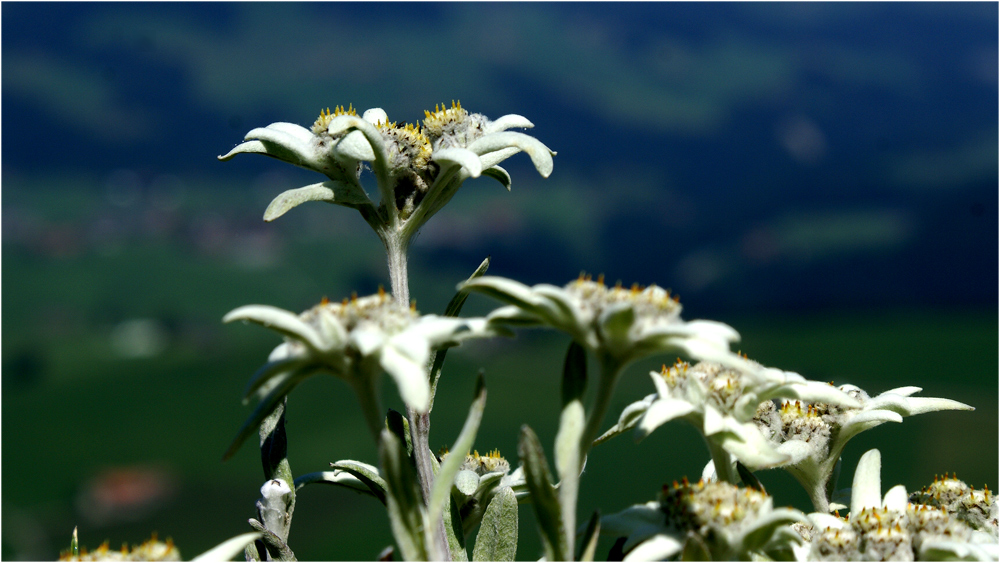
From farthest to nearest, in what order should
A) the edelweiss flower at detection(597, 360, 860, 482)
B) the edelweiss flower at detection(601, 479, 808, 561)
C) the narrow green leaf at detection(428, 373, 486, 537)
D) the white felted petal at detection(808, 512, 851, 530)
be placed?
the white felted petal at detection(808, 512, 851, 530)
the edelweiss flower at detection(597, 360, 860, 482)
the edelweiss flower at detection(601, 479, 808, 561)
the narrow green leaf at detection(428, 373, 486, 537)

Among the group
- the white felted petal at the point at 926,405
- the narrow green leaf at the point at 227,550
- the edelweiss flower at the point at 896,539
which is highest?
the white felted petal at the point at 926,405

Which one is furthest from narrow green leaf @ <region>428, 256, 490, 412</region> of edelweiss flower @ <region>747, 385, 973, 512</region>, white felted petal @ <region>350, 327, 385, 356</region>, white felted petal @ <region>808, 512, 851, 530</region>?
white felted petal @ <region>808, 512, 851, 530</region>

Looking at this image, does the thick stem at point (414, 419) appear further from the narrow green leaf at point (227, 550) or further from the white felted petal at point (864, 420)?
the white felted petal at point (864, 420)

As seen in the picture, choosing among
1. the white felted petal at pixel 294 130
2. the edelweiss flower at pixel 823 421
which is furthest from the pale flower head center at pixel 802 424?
the white felted petal at pixel 294 130

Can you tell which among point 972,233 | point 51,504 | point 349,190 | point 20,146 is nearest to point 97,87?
point 20,146

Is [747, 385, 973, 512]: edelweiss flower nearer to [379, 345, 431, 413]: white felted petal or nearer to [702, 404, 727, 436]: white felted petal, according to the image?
[702, 404, 727, 436]: white felted petal

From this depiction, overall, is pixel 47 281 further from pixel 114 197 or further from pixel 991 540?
pixel 991 540

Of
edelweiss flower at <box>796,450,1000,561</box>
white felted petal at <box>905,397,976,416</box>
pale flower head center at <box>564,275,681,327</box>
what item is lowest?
edelweiss flower at <box>796,450,1000,561</box>
